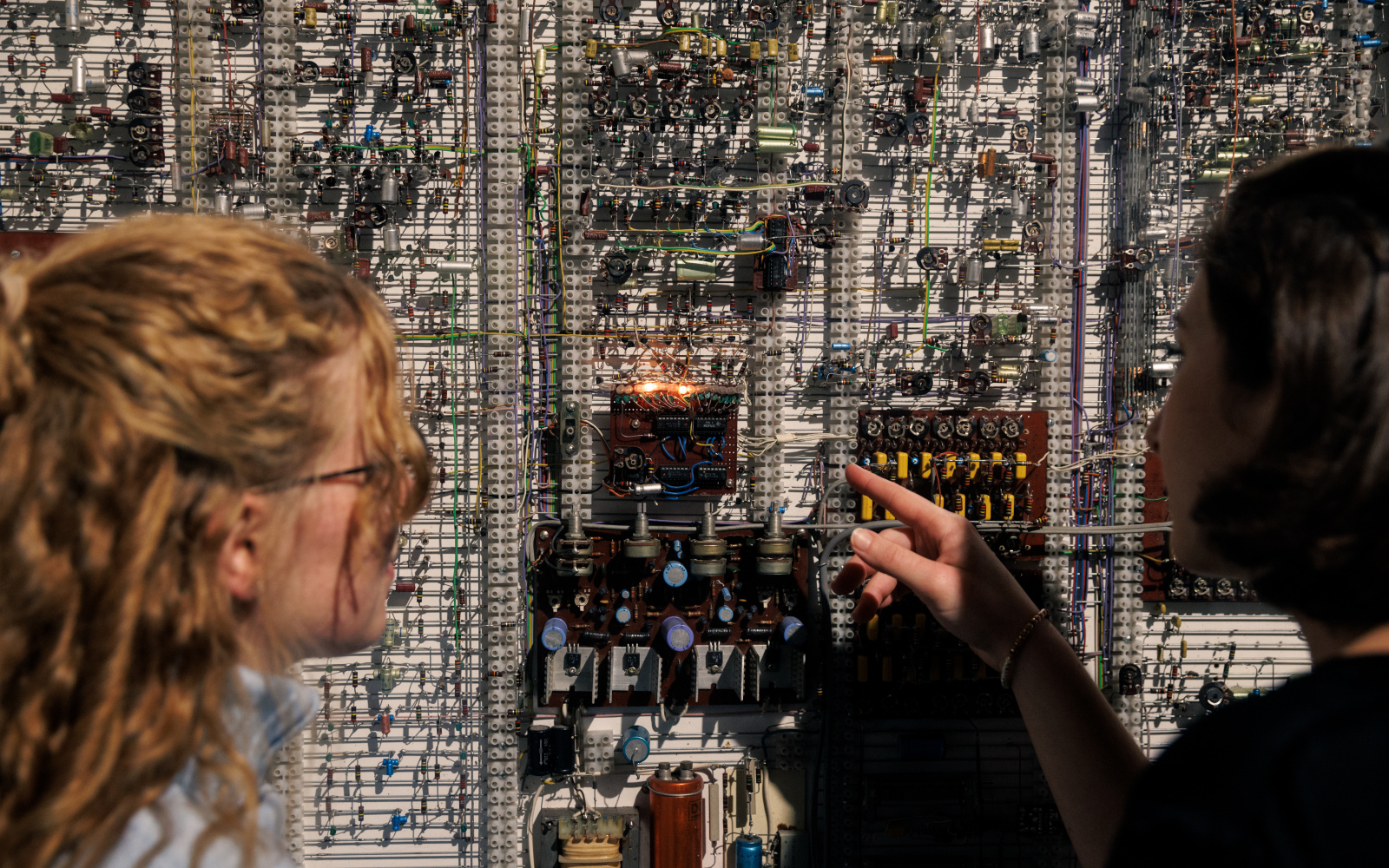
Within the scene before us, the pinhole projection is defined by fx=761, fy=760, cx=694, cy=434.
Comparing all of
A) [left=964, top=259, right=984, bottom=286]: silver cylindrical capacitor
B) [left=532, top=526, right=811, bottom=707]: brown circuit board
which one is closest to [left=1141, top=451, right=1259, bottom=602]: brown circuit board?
[left=964, top=259, right=984, bottom=286]: silver cylindrical capacitor

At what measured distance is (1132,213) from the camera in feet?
14.2

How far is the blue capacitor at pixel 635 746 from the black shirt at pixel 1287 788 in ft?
11.3

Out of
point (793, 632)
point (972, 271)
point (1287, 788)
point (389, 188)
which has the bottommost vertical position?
point (793, 632)

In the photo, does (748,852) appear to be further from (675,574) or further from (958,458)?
(958,458)

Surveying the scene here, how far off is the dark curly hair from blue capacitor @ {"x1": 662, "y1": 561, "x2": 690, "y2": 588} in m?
3.07

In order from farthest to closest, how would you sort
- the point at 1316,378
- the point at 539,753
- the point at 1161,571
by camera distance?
the point at 1161,571
the point at 539,753
the point at 1316,378

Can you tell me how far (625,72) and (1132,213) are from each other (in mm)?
2943

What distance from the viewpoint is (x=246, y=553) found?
1180 mm

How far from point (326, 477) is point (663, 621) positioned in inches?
121

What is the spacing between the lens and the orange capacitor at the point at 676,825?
13.2ft

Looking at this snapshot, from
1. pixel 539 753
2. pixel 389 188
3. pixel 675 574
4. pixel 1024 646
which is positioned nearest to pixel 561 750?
pixel 539 753

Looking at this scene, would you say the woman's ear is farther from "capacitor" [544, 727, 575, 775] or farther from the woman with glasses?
"capacitor" [544, 727, 575, 775]

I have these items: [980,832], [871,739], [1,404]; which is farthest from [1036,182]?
[1,404]

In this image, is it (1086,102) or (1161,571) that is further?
(1161,571)
